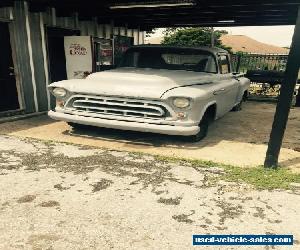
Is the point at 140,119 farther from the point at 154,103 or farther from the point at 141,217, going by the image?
the point at 141,217

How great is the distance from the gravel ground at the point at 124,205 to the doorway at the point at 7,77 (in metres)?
3.00

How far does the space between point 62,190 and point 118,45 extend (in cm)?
885

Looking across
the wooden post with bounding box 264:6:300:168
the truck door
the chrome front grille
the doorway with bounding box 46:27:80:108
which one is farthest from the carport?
the chrome front grille

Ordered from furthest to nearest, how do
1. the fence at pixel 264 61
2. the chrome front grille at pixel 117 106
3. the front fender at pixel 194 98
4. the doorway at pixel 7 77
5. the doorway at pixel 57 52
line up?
the fence at pixel 264 61 < the doorway at pixel 57 52 < the doorway at pixel 7 77 < the chrome front grille at pixel 117 106 < the front fender at pixel 194 98

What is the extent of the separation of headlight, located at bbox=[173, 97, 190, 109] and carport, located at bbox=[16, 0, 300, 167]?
4.41 feet

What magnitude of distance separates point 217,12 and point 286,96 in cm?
619

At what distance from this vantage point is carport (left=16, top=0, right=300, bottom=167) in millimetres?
3988

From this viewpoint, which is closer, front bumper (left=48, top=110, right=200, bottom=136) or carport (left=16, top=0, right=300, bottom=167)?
carport (left=16, top=0, right=300, bottom=167)

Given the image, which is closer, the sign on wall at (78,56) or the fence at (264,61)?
the sign on wall at (78,56)

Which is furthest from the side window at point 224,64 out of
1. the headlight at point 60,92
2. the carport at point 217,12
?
the headlight at point 60,92

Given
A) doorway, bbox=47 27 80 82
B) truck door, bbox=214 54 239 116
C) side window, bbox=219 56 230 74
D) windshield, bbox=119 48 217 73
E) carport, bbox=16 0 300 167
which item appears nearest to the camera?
carport, bbox=16 0 300 167

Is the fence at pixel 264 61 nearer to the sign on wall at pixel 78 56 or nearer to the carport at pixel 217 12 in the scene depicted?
the carport at pixel 217 12

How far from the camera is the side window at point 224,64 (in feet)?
22.1

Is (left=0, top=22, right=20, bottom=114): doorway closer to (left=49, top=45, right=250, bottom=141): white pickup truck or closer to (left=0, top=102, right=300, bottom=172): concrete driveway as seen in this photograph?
(left=0, top=102, right=300, bottom=172): concrete driveway
